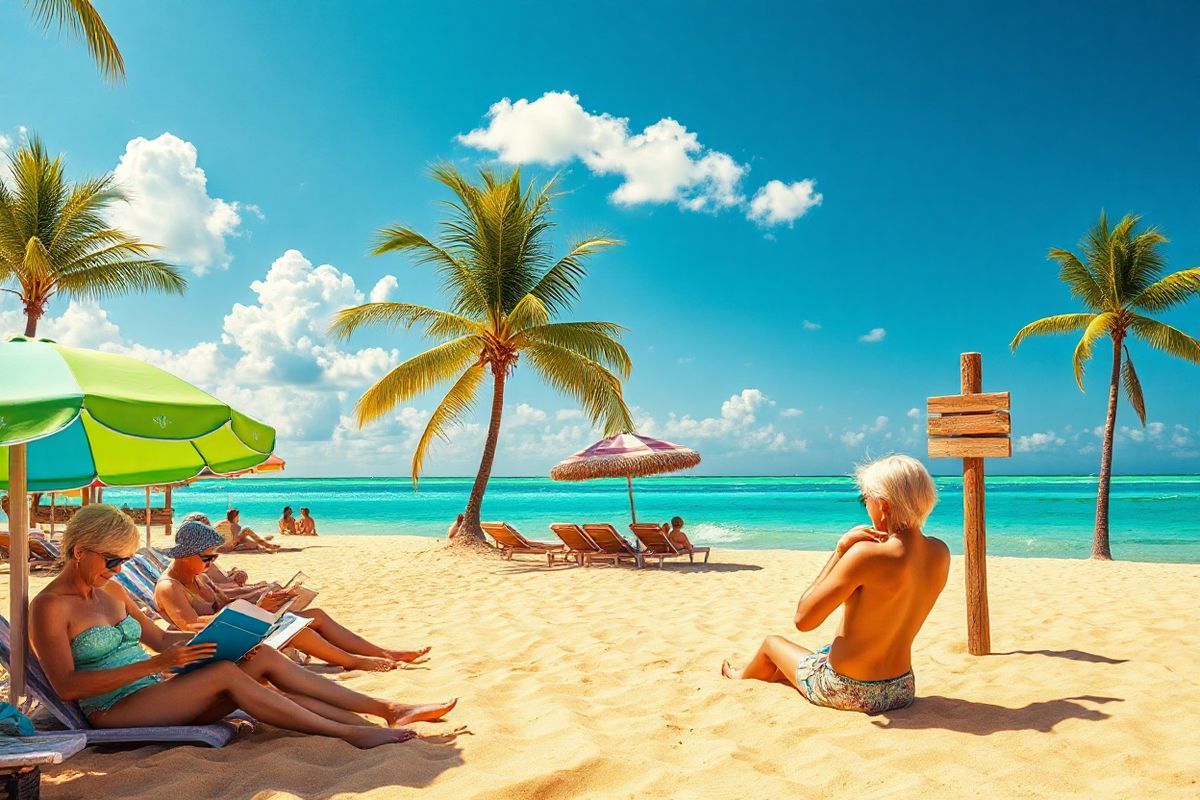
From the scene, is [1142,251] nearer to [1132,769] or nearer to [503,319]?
[503,319]

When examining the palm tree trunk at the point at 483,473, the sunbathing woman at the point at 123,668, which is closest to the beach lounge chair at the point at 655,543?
Result: the palm tree trunk at the point at 483,473

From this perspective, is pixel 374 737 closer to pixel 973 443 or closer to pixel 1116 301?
pixel 973 443

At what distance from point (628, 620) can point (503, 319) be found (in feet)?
27.3

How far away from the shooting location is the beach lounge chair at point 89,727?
9.69 feet

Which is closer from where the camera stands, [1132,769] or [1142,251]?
[1132,769]

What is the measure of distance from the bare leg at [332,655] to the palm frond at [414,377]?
909 cm

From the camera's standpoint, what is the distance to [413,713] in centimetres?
347

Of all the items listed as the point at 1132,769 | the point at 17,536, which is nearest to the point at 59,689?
the point at 17,536

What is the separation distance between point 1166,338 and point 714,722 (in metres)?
14.9

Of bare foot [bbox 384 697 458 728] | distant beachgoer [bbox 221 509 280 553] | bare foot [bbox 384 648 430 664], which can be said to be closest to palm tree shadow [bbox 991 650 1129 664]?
bare foot [bbox 384 697 458 728]

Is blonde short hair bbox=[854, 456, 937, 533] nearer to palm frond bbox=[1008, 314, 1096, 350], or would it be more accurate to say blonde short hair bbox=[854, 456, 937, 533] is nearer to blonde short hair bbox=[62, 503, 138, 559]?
blonde short hair bbox=[62, 503, 138, 559]

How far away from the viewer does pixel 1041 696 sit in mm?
3850

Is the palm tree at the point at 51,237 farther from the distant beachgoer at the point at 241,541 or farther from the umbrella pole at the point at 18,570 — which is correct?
the umbrella pole at the point at 18,570

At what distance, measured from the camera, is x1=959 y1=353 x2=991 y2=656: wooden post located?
495cm
